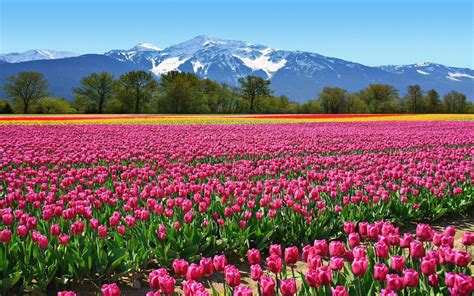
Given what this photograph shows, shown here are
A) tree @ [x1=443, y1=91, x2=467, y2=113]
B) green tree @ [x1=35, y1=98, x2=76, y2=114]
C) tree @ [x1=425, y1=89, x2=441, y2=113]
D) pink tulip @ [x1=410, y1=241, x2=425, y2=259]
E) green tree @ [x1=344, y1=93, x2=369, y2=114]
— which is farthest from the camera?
green tree @ [x1=344, y1=93, x2=369, y2=114]

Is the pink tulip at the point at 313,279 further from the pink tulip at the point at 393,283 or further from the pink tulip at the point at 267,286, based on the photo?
the pink tulip at the point at 393,283

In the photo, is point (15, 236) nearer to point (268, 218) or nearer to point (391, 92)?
point (268, 218)

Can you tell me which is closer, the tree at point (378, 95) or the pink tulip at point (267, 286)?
the pink tulip at point (267, 286)

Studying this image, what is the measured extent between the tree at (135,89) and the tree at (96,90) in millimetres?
2294

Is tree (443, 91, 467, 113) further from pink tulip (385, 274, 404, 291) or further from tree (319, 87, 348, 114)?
pink tulip (385, 274, 404, 291)

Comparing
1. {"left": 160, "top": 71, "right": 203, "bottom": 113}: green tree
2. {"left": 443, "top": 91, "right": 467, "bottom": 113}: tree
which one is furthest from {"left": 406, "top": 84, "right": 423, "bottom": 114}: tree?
{"left": 160, "top": 71, "right": 203, "bottom": 113}: green tree

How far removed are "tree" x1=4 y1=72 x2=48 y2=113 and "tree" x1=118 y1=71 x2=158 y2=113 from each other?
43.5ft

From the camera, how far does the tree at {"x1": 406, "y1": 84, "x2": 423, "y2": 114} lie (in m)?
88.6

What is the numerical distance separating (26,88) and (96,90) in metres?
11.3

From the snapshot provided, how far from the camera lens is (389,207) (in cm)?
715

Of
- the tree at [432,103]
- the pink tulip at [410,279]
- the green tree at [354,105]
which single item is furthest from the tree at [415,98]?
the pink tulip at [410,279]

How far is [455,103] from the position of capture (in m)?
89.9

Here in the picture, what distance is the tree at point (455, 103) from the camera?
88.6 meters

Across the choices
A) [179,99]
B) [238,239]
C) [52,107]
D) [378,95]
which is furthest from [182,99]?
[238,239]
